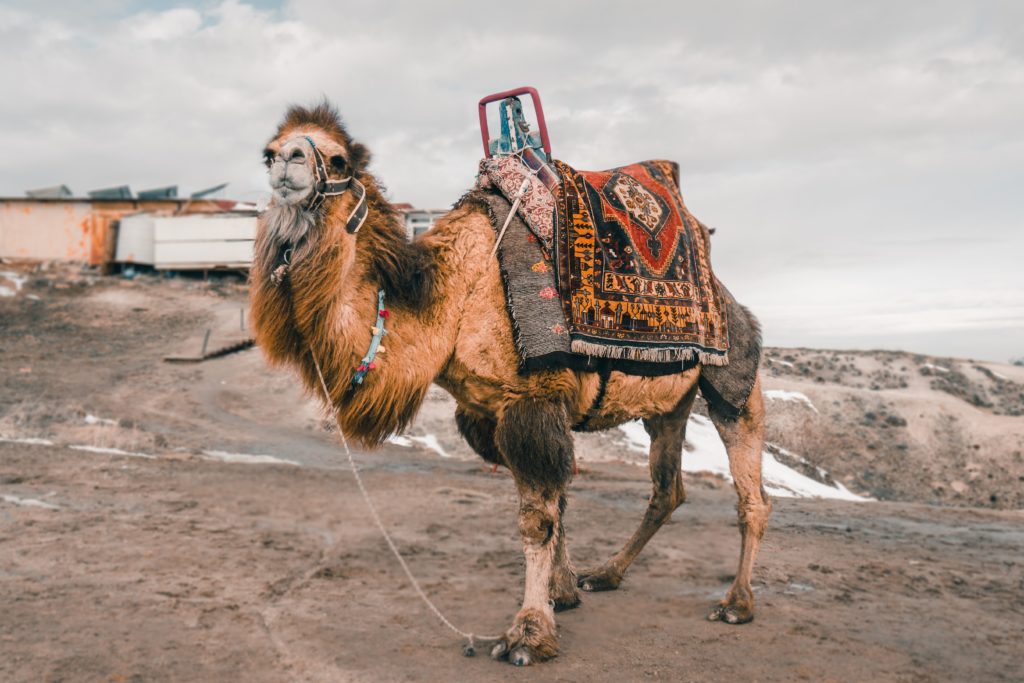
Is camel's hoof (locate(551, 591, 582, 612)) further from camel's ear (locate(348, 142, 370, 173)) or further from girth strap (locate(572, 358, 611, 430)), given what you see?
camel's ear (locate(348, 142, 370, 173))

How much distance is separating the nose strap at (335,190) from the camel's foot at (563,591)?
279 cm

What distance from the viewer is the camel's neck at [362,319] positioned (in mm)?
4441

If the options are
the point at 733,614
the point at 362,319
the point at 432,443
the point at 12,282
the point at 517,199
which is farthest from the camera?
the point at 12,282

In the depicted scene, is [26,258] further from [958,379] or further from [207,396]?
[958,379]

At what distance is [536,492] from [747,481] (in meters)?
2.00

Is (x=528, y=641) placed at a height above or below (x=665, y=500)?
below

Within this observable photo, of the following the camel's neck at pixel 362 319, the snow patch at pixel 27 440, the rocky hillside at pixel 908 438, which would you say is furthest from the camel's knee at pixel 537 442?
the rocky hillside at pixel 908 438

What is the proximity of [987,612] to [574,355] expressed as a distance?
12.6 ft

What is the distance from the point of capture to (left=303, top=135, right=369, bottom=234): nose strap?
14.3ft

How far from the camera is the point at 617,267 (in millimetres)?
5305

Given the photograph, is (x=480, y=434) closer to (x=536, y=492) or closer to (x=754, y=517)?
(x=536, y=492)

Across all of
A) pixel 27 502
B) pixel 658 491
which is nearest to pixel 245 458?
pixel 27 502

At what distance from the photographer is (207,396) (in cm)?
1557

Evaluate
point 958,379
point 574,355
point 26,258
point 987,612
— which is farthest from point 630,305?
point 26,258
